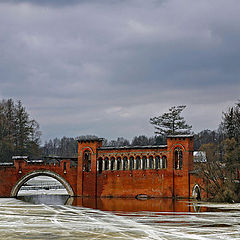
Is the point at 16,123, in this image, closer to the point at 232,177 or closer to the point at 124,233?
the point at 232,177

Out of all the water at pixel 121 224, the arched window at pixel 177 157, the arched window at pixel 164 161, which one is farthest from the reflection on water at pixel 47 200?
the arched window at pixel 177 157

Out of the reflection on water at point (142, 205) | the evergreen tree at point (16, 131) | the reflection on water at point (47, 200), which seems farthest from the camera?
the evergreen tree at point (16, 131)

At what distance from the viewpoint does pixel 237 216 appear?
80.9 feet

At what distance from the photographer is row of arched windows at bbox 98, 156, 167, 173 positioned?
40.9 meters

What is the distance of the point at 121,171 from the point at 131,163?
2396mm

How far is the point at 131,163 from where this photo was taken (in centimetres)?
4384

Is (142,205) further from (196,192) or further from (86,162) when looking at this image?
(86,162)

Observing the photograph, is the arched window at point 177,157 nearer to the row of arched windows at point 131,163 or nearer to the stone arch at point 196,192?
the row of arched windows at point 131,163

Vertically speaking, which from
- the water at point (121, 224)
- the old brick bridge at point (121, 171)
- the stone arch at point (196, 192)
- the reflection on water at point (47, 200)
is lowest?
the reflection on water at point (47, 200)

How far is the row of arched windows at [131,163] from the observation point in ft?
134

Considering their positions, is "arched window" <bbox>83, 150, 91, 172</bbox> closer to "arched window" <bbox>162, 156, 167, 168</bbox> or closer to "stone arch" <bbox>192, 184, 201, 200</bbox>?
"arched window" <bbox>162, 156, 167, 168</bbox>

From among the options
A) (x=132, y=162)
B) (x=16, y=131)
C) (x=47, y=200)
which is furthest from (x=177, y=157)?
(x=16, y=131)

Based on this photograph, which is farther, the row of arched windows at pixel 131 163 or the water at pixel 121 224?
the row of arched windows at pixel 131 163

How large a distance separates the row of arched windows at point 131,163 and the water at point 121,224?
11.7 meters
